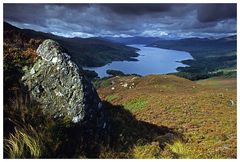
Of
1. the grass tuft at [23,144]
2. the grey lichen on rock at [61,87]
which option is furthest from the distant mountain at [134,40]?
the grass tuft at [23,144]

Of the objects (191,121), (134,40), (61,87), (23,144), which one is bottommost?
(191,121)

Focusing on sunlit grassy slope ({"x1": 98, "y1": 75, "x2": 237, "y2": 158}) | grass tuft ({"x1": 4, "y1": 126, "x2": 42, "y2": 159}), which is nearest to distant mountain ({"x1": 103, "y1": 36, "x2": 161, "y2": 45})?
sunlit grassy slope ({"x1": 98, "y1": 75, "x2": 237, "y2": 158})

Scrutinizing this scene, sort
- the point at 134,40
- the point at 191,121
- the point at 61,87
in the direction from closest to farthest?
1. the point at 61,87
2. the point at 134,40
3. the point at 191,121

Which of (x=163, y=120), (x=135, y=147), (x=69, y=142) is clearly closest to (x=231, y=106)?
(x=163, y=120)

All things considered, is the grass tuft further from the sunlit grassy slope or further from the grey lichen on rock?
the sunlit grassy slope

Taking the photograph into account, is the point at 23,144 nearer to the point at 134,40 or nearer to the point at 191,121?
the point at 134,40

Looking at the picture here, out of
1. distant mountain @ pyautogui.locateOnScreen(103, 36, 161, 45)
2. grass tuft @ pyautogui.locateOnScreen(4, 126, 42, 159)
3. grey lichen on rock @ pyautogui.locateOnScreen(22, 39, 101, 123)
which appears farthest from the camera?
distant mountain @ pyautogui.locateOnScreen(103, 36, 161, 45)

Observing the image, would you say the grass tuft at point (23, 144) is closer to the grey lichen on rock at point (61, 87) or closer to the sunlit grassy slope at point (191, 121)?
the grey lichen on rock at point (61, 87)

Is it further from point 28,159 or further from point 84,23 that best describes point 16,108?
point 84,23

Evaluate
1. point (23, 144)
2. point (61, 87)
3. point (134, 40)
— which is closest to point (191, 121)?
point (134, 40)
